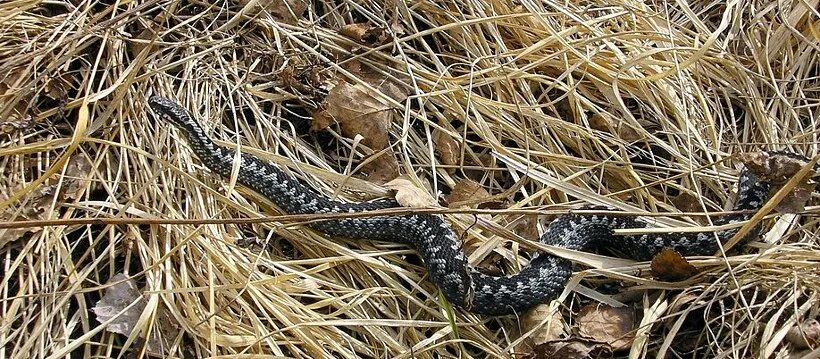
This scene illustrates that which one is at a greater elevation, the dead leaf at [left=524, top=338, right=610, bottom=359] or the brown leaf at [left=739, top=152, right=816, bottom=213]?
the brown leaf at [left=739, top=152, right=816, bottom=213]

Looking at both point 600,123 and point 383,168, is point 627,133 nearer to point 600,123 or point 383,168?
point 600,123

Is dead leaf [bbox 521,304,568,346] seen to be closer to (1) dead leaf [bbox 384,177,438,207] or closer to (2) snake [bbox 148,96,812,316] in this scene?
(2) snake [bbox 148,96,812,316]

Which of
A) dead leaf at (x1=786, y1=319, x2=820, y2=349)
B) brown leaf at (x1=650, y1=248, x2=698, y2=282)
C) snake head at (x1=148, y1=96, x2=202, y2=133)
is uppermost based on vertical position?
snake head at (x1=148, y1=96, x2=202, y2=133)

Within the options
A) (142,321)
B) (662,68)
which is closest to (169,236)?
(142,321)

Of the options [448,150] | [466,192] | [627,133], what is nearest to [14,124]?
[448,150]

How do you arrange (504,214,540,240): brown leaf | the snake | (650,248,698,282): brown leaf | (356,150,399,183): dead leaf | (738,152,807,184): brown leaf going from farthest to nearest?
(356,150,399,183): dead leaf → (504,214,540,240): brown leaf → the snake → (650,248,698,282): brown leaf → (738,152,807,184): brown leaf

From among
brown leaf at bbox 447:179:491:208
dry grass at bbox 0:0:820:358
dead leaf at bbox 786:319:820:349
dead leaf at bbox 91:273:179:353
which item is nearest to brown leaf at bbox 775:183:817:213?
dry grass at bbox 0:0:820:358
